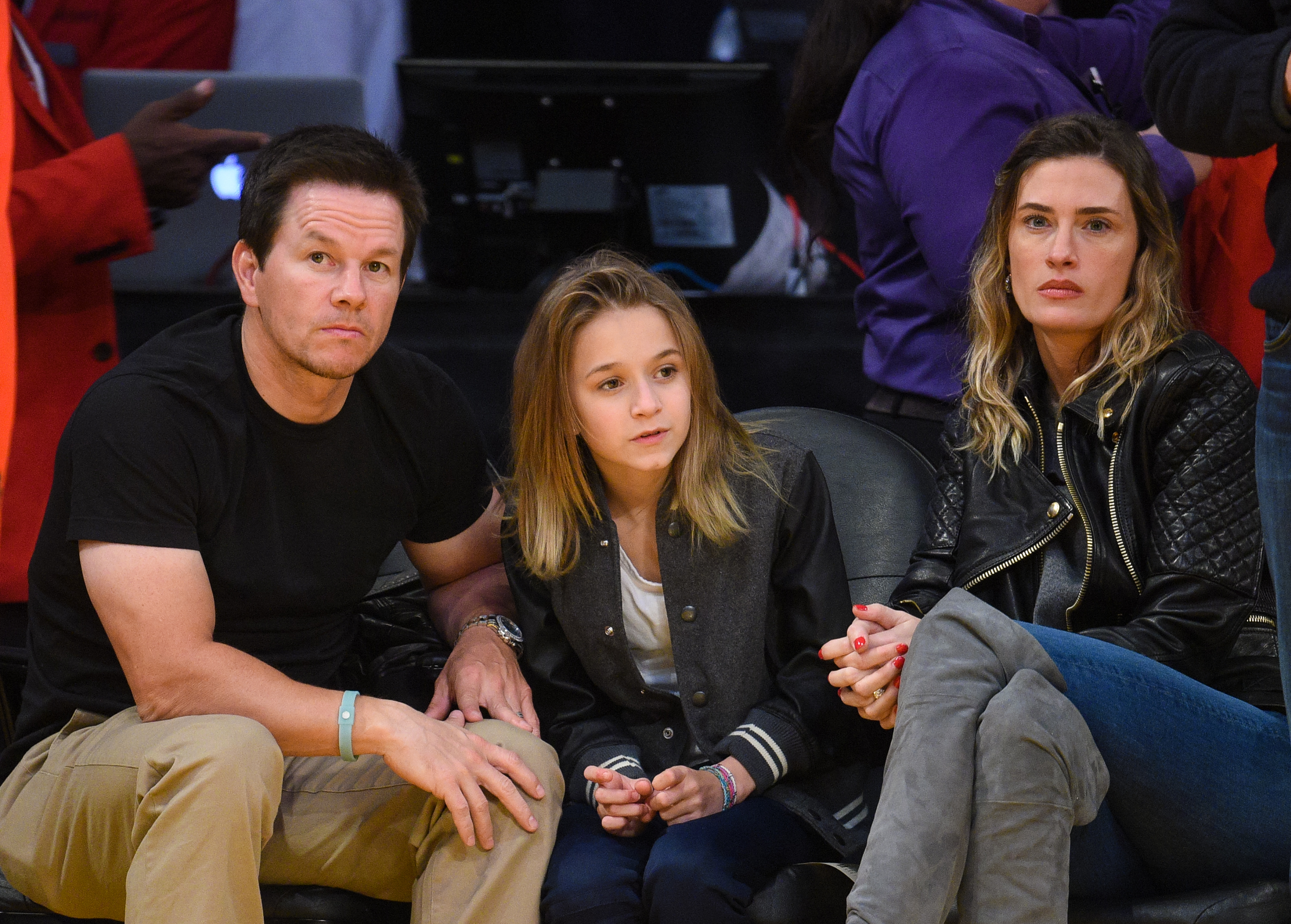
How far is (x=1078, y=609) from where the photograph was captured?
1938mm

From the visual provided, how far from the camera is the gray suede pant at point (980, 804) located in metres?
1.49

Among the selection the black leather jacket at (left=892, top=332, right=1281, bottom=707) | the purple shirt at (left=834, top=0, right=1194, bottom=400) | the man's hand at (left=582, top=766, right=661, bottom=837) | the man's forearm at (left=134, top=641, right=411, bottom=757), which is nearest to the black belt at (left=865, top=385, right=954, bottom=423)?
the purple shirt at (left=834, top=0, right=1194, bottom=400)

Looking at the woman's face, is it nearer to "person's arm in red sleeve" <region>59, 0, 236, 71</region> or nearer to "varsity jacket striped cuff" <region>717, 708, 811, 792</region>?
"varsity jacket striped cuff" <region>717, 708, 811, 792</region>

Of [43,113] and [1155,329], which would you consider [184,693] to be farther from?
[1155,329]

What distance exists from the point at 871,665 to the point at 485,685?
1.94 ft

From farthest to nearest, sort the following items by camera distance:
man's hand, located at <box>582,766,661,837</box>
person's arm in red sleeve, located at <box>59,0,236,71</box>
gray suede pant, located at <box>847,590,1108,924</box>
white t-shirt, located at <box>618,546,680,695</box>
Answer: person's arm in red sleeve, located at <box>59,0,236,71</box> → white t-shirt, located at <box>618,546,680,695</box> → man's hand, located at <box>582,766,661,837</box> → gray suede pant, located at <box>847,590,1108,924</box>

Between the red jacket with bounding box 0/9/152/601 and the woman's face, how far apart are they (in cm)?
157

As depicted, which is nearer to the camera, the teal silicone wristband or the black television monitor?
the teal silicone wristband

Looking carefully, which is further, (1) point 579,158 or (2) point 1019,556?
(1) point 579,158

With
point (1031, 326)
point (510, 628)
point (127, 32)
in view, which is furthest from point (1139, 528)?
point (127, 32)

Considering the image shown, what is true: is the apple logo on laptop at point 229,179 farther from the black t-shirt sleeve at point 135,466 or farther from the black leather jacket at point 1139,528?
the black leather jacket at point 1139,528

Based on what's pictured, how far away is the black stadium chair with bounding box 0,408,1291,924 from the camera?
1585mm

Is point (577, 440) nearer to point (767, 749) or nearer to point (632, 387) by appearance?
point (632, 387)

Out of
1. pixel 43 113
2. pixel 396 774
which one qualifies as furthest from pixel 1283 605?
pixel 43 113
